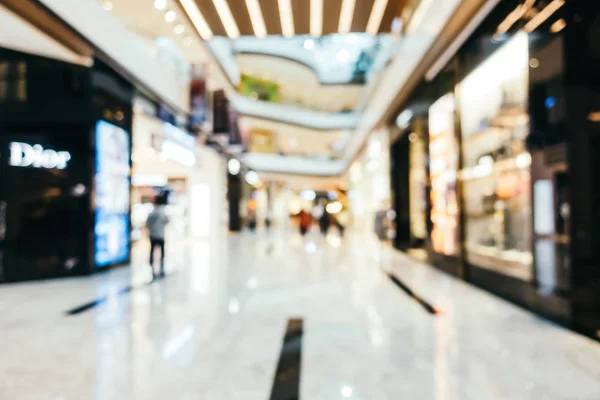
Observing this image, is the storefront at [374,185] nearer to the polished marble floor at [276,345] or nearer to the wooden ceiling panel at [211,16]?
the polished marble floor at [276,345]

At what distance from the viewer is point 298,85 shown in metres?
26.8

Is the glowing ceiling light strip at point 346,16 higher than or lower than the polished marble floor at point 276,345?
higher

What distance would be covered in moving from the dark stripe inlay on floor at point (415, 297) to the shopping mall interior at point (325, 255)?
5 centimetres

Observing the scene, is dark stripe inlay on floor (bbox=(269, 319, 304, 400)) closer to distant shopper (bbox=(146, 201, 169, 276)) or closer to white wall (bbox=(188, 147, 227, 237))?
distant shopper (bbox=(146, 201, 169, 276))

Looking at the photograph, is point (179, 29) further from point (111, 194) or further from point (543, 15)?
point (543, 15)

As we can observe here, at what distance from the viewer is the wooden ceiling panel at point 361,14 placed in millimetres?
4703

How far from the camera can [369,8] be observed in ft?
15.8

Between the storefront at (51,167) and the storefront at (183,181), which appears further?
the storefront at (183,181)

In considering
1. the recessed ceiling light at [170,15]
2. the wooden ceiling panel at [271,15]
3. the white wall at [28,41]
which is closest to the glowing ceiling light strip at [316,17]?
the wooden ceiling panel at [271,15]

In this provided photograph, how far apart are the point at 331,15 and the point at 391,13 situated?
780 millimetres

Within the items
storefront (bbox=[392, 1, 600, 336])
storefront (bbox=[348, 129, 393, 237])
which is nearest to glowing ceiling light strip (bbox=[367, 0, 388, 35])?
storefront (bbox=[392, 1, 600, 336])

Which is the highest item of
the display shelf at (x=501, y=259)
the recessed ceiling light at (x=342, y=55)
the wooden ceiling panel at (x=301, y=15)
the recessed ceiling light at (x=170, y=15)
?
the recessed ceiling light at (x=342, y=55)

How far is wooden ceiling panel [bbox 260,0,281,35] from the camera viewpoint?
464cm

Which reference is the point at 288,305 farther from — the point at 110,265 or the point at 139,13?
the point at 139,13
